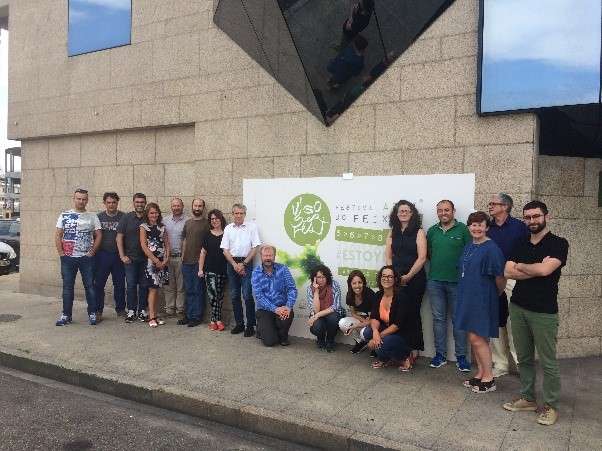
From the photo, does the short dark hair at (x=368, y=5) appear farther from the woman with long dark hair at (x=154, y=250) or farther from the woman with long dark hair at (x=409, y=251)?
the woman with long dark hair at (x=154, y=250)

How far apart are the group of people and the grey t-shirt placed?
2 centimetres

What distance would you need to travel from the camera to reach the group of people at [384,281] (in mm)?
4082

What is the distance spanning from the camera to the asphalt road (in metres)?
3.83

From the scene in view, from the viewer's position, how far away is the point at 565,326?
5684mm

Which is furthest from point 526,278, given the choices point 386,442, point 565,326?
point 565,326

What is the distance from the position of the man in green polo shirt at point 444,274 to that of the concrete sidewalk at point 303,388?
0.26 meters

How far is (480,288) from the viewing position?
4.45 meters

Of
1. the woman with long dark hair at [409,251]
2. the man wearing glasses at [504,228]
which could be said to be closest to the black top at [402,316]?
the woman with long dark hair at [409,251]

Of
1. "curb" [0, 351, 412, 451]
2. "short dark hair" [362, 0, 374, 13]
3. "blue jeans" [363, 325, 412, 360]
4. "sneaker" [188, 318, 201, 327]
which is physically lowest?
"curb" [0, 351, 412, 451]

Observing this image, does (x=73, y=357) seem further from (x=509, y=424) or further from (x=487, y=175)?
(x=487, y=175)

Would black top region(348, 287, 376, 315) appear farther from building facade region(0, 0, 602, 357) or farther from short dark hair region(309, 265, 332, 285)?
building facade region(0, 0, 602, 357)

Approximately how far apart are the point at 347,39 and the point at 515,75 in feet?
6.51

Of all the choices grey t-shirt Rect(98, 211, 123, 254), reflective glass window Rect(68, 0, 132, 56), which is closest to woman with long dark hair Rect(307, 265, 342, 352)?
grey t-shirt Rect(98, 211, 123, 254)

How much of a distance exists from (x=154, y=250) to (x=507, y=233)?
470cm
